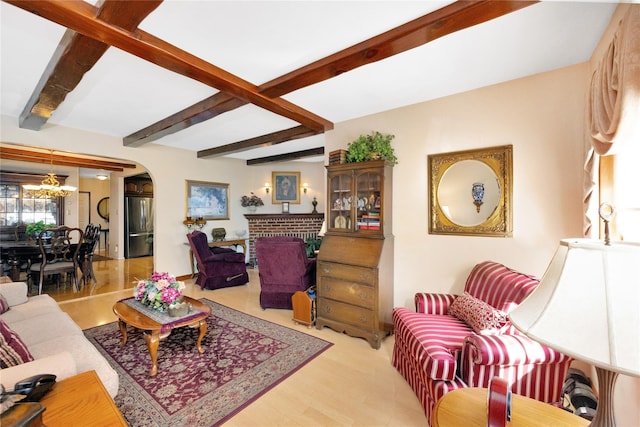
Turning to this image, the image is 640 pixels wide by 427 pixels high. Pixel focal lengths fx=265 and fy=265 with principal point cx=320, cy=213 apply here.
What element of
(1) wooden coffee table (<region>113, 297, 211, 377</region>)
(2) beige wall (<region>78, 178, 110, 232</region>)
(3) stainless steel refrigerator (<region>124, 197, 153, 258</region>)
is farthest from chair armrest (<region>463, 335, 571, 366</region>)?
(2) beige wall (<region>78, 178, 110, 232</region>)

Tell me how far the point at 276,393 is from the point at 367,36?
2629 millimetres

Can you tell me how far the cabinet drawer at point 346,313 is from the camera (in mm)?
2697

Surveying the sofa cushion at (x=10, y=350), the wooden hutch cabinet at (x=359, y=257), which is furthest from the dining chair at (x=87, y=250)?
the wooden hutch cabinet at (x=359, y=257)

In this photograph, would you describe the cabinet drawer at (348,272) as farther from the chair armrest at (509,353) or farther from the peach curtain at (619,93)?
the peach curtain at (619,93)

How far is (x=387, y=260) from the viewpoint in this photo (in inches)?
112

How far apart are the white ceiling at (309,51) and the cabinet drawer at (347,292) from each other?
6.42ft

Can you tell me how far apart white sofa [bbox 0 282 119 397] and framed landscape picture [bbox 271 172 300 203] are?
4384 mm

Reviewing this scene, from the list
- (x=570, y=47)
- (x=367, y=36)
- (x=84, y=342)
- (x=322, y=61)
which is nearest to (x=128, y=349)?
(x=84, y=342)

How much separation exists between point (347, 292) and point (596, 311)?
2.29 meters

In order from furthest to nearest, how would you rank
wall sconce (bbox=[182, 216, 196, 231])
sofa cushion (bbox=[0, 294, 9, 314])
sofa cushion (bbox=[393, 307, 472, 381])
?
wall sconce (bbox=[182, 216, 196, 231]) → sofa cushion (bbox=[0, 294, 9, 314]) → sofa cushion (bbox=[393, 307, 472, 381])

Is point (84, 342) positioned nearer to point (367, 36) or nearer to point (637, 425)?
point (367, 36)

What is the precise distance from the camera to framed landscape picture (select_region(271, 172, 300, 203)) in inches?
255

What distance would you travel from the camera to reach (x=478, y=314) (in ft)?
6.09

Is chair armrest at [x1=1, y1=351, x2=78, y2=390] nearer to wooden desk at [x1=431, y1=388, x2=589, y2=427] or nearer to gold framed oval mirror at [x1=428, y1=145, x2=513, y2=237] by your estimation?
wooden desk at [x1=431, y1=388, x2=589, y2=427]
